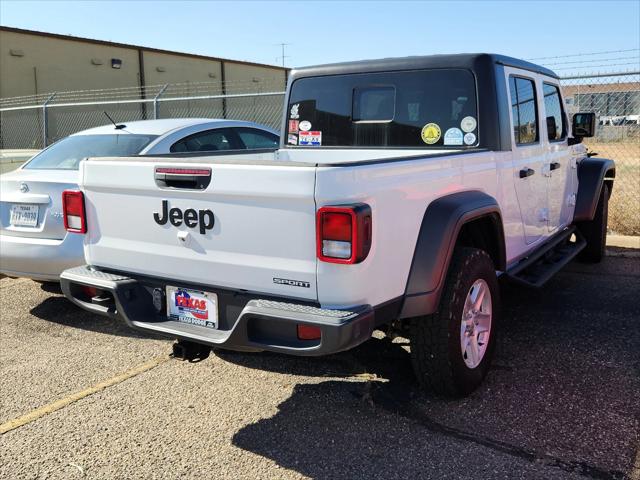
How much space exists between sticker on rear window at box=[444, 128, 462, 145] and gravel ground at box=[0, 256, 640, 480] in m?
1.49

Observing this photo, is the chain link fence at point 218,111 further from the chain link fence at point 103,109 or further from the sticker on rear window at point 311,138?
the sticker on rear window at point 311,138

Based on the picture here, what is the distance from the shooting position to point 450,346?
3.41m

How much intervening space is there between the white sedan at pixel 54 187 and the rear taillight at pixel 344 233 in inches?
116

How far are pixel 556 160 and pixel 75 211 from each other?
3.85 metres

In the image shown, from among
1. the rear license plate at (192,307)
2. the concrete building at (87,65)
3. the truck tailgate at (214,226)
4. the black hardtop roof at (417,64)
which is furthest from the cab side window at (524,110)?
the concrete building at (87,65)

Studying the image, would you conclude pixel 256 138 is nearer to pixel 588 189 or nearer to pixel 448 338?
pixel 588 189

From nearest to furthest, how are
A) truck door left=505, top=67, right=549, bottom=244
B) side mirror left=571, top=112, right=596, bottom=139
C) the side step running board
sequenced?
truck door left=505, top=67, right=549, bottom=244, the side step running board, side mirror left=571, top=112, right=596, bottom=139

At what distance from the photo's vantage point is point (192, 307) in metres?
3.32

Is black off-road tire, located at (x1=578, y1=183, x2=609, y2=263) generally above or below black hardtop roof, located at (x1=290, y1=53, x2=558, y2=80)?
below

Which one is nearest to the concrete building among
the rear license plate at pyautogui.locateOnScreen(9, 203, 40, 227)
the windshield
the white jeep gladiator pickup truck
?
the windshield

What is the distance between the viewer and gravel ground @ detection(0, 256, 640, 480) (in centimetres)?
307

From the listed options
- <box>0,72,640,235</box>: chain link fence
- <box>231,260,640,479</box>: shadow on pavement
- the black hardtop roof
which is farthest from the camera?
<box>0,72,640,235</box>: chain link fence

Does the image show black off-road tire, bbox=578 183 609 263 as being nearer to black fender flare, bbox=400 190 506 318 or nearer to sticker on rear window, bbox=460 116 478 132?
sticker on rear window, bbox=460 116 478 132

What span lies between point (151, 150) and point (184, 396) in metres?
2.69
